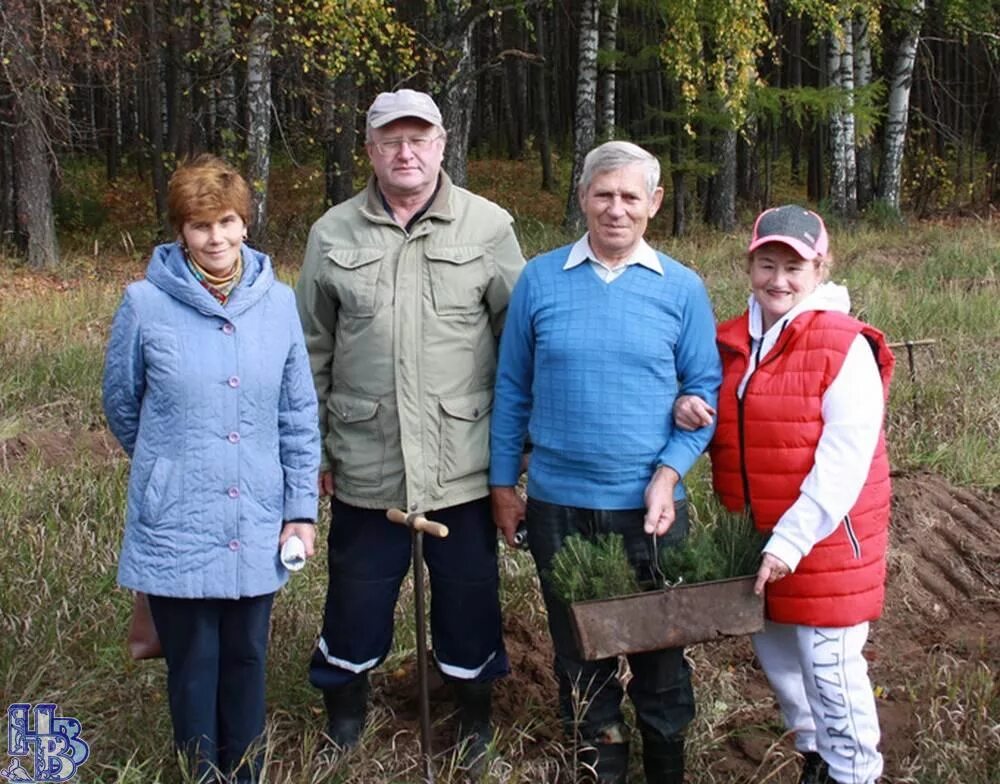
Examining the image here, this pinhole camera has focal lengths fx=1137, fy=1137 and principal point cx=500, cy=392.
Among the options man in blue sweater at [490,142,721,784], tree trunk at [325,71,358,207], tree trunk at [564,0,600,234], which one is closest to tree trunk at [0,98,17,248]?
tree trunk at [325,71,358,207]

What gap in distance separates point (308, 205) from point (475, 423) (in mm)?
19197

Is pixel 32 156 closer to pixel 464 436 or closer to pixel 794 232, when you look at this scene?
pixel 464 436

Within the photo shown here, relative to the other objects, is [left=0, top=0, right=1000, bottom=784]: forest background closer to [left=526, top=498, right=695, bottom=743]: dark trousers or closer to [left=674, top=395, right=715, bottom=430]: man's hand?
[left=526, top=498, right=695, bottom=743]: dark trousers

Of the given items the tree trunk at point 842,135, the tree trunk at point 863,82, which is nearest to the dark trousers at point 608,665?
the tree trunk at point 863,82

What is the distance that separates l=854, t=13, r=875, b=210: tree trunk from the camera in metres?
17.2

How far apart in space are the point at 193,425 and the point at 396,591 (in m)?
0.95

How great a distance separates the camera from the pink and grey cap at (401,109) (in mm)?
3164

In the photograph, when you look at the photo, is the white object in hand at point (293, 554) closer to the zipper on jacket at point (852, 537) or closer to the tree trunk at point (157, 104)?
the zipper on jacket at point (852, 537)

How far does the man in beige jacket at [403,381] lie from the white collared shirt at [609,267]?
32cm

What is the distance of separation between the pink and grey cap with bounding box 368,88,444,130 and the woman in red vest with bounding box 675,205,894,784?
965mm

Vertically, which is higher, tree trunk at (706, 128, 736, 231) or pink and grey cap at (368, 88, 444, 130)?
pink and grey cap at (368, 88, 444, 130)

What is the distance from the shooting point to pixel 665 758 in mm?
3266

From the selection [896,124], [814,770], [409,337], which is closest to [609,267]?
[409,337]

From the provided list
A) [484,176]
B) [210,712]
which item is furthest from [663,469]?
[484,176]
